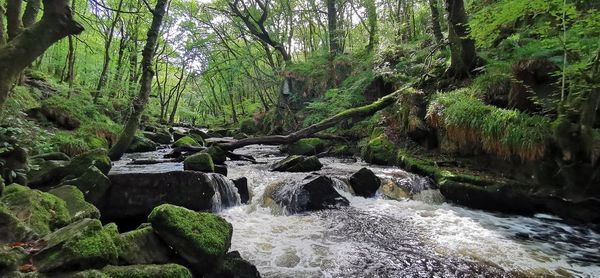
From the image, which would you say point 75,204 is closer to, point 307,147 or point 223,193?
point 223,193

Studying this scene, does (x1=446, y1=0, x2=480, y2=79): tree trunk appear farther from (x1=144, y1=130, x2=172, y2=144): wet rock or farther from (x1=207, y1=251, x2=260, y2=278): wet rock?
(x1=144, y1=130, x2=172, y2=144): wet rock

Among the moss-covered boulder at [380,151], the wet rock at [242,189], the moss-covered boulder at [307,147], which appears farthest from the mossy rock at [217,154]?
the moss-covered boulder at [380,151]

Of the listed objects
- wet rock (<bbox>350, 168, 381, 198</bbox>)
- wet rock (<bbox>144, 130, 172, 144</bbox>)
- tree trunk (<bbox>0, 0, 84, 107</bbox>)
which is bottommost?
wet rock (<bbox>350, 168, 381, 198</bbox>)

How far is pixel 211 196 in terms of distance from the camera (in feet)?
24.3

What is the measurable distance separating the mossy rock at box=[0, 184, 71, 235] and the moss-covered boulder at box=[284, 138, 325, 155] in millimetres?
10849

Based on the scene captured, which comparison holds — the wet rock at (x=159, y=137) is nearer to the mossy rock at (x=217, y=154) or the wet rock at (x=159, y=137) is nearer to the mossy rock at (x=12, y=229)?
the mossy rock at (x=217, y=154)

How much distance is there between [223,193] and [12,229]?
468cm

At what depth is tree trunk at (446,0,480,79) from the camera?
9.64 meters

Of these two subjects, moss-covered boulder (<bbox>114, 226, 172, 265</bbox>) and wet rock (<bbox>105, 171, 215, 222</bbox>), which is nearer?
moss-covered boulder (<bbox>114, 226, 172, 265</bbox>)

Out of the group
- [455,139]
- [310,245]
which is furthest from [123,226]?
[455,139]

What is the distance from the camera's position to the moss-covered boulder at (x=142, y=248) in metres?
3.66

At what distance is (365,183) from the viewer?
27.9ft

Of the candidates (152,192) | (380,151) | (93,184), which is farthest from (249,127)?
(93,184)

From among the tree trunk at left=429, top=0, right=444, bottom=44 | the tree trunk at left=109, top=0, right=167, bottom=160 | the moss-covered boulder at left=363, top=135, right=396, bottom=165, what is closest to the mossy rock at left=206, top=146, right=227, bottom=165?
the tree trunk at left=109, top=0, right=167, bottom=160
